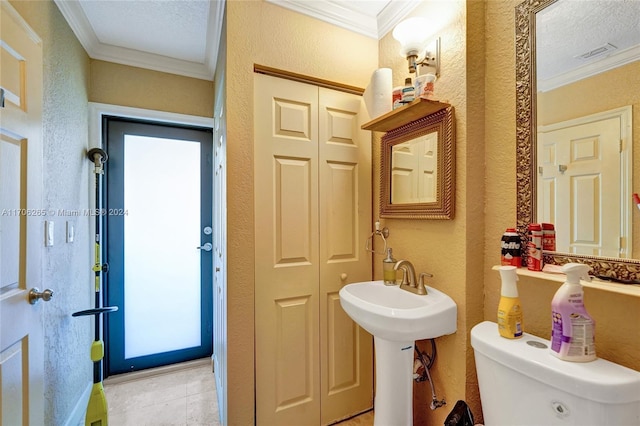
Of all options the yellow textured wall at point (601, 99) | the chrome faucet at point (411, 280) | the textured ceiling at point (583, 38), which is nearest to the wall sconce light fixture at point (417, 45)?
the textured ceiling at point (583, 38)

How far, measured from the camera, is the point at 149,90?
2.13 m

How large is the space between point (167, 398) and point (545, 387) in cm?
219

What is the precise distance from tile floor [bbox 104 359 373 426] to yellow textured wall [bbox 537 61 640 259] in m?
1.76

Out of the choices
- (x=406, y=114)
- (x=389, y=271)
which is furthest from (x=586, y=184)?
(x=389, y=271)

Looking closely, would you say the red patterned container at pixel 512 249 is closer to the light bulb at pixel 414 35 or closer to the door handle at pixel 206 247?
the light bulb at pixel 414 35

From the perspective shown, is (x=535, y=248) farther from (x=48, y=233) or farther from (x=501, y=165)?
(x=48, y=233)

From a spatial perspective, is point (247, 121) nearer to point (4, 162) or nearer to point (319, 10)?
point (319, 10)

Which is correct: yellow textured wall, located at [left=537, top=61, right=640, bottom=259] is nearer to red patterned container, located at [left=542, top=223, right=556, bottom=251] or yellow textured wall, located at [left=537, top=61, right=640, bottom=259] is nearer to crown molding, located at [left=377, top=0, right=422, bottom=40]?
red patterned container, located at [left=542, top=223, right=556, bottom=251]

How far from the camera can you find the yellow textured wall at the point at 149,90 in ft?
6.59

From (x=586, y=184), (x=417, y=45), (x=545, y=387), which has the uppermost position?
(x=417, y=45)

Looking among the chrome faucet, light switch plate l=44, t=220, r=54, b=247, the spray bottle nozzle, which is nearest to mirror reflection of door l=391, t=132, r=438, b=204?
the chrome faucet

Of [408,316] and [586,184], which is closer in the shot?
[586,184]

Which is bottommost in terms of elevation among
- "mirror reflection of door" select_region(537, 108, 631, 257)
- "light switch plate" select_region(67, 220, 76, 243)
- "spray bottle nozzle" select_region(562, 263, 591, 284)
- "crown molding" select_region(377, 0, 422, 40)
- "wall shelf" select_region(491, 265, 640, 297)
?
"wall shelf" select_region(491, 265, 640, 297)

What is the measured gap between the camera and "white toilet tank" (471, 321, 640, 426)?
0.71 metres
